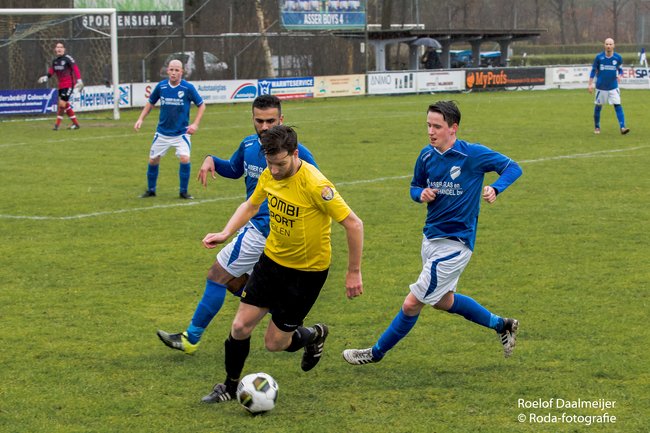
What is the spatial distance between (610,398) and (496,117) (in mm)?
23661

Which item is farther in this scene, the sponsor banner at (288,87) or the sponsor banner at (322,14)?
the sponsor banner at (322,14)

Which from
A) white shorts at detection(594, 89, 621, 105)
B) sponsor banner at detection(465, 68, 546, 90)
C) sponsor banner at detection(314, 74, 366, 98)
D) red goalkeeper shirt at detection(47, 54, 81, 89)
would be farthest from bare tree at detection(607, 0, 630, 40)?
red goalkeeper shirt at detection(47, 54, 81, 89)

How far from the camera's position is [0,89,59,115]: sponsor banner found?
28.9 m

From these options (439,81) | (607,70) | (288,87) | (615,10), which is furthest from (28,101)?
(615,10)

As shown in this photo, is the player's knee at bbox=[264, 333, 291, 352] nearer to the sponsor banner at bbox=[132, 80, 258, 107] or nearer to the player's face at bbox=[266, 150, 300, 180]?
the player's face at bbox=[266, 150, 300, 180]

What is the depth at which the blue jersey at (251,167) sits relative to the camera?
24.5 ft

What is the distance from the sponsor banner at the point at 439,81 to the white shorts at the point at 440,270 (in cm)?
3494

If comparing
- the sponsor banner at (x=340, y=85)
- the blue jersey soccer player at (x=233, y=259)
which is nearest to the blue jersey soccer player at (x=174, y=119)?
the blue jersey soccer player at (x=233, y=259)

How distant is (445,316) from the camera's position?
870 centimetres

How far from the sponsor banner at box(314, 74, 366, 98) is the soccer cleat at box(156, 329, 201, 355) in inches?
1255

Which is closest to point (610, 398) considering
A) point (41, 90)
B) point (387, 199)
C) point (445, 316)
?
point (445, 316)

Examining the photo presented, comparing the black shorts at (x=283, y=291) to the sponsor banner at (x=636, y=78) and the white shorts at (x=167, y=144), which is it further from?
the sponsor banner at (x=636, y=78)

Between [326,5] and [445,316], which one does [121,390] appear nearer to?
[445,316]

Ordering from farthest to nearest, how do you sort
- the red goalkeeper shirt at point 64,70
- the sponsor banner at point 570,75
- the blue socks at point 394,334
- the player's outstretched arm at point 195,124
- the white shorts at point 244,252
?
the sponsor banner at point 570,75 → the red goalkeeper shirt at point 64,70 → the player's outstretched arm at point 195,124 → the white shorts at point 244,252 → the blue socks at point 394,334
